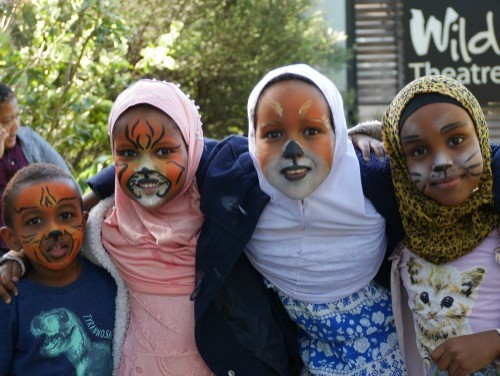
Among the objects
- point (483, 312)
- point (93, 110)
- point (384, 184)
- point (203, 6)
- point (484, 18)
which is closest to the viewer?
point (483, 312)

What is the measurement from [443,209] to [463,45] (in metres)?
4.81

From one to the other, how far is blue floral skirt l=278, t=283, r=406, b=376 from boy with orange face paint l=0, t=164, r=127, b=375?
1.97ft

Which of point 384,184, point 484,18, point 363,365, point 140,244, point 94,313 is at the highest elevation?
point 484,18

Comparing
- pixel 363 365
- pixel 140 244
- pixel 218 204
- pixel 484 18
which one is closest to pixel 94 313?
pixel 140 244

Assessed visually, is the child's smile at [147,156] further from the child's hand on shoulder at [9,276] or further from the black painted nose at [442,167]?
the black painted nose at [442,167]

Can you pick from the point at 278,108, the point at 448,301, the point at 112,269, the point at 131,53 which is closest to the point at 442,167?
the point at 448,301

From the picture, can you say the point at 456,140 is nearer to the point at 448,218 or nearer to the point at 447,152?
the point at 447,152

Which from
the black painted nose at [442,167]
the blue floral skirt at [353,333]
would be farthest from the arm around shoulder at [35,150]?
the black painted nose at [442,167]

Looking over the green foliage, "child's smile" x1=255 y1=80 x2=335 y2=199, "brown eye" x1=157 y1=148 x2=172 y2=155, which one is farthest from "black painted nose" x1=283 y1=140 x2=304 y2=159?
the green foliage

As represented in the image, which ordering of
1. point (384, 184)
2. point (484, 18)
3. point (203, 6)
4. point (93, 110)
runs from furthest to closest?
point (203, 6), point (484, 18), point (93, 110), point (384, 184)

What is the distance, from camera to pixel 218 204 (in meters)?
2.61

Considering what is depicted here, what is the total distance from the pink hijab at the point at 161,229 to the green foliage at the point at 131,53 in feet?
7.08

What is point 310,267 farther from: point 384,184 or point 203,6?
point 203,6

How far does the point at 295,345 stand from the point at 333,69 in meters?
5.45
